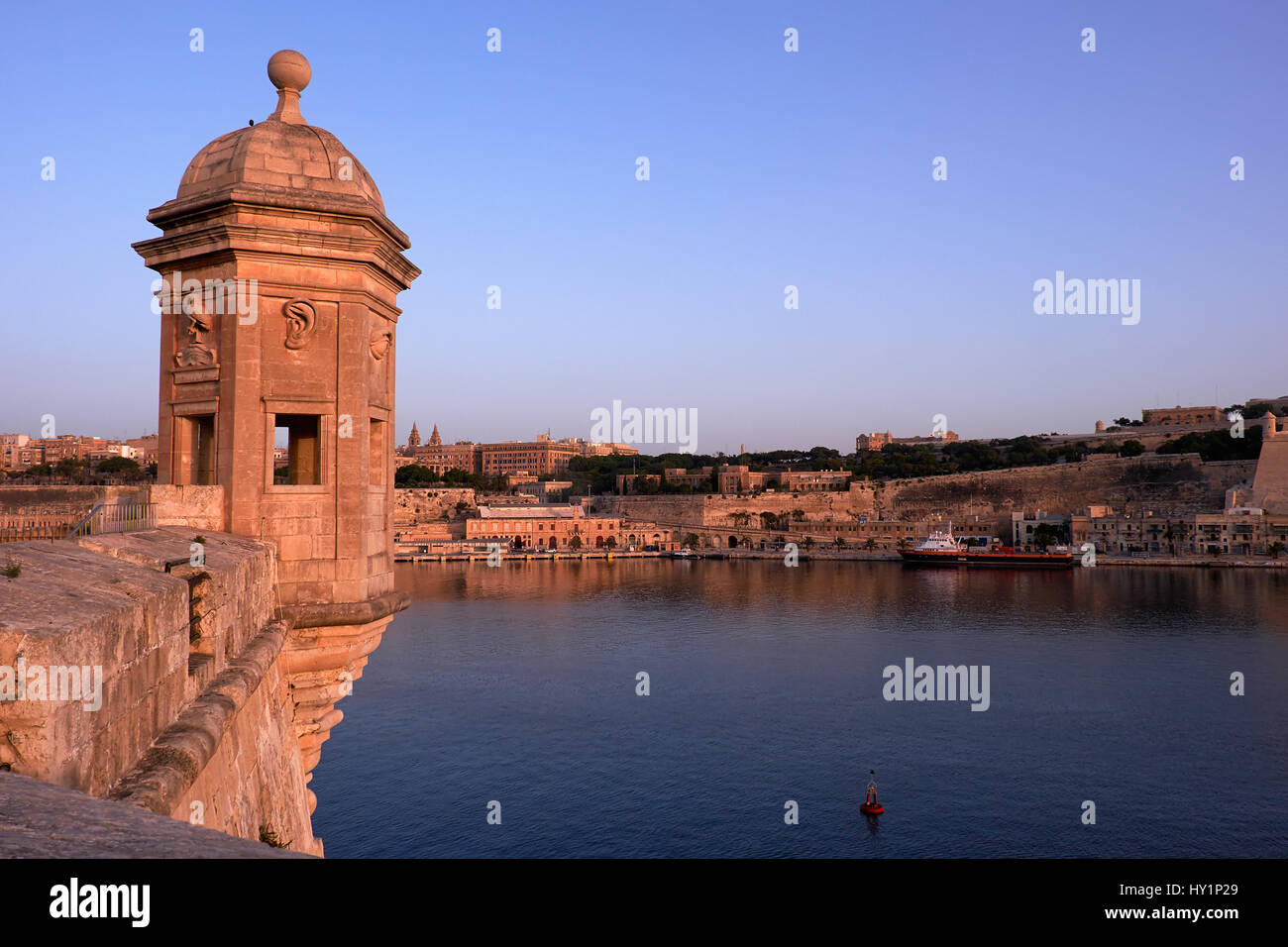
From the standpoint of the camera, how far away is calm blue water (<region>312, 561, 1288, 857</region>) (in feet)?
67.9

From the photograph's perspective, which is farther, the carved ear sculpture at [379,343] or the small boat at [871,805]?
the small boat at [871,805]

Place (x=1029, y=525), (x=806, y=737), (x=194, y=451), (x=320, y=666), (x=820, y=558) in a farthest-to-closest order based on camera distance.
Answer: (x=1029, y=525), (x=820, y=558), (x=806, y=737), (x=194, y=451), (x=320, y=666)

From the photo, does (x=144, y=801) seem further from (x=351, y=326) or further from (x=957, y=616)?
(x=957, y=616)

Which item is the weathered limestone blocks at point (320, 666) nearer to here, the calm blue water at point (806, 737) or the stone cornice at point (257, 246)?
the stone cornice at point (257, 246)

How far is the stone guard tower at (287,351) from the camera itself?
637 centimetres

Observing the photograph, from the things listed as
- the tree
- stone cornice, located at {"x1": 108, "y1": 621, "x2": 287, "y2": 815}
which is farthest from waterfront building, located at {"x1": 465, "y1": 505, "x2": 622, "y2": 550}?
stone cornice, located at {"x1": 108, "y1": 621, "x2": 287, "y2": 815}

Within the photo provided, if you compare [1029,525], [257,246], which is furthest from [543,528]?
[257,246]

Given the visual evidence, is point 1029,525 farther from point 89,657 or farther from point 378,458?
point 89,657

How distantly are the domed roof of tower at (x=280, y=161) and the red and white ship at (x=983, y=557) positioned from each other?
282 ft

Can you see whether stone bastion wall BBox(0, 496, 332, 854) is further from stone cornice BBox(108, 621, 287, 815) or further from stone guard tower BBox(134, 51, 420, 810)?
stone guard tower BBox(134, 51, 420, 810)

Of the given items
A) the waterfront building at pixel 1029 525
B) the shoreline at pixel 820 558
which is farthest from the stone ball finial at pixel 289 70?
the waterfront building at pixel 1029 525

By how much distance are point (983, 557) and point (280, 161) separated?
86967 millimetres

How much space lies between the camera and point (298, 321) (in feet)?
21.3
